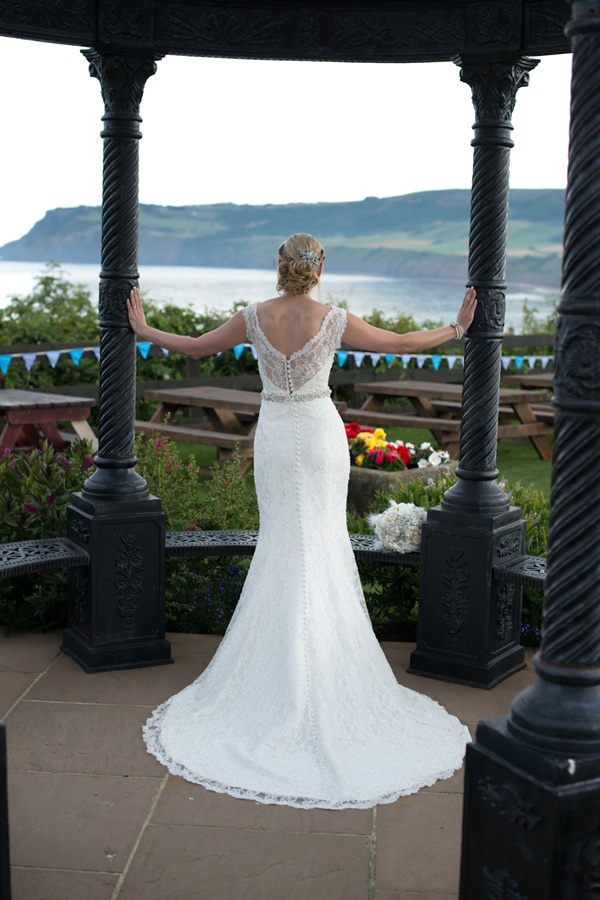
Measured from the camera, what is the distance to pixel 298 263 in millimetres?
4539

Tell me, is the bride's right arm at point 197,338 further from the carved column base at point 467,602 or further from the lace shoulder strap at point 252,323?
the carved column base at point 467,602

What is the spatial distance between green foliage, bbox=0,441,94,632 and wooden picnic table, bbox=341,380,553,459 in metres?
6.09

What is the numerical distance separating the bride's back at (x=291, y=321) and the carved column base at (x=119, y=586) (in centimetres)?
129

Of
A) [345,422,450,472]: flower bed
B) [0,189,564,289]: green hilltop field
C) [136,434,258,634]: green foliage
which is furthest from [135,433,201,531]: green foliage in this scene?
[0,189,564,289]: green hilltop field

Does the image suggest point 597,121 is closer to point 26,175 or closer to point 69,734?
point 69,734

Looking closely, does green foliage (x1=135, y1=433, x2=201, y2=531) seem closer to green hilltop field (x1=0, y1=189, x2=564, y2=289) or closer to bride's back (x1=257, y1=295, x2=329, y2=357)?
bride's back (x1=257, y1=295, x2=329, y2=357)

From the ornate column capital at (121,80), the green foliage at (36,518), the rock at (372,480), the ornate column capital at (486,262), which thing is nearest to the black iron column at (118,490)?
the ornate column capital at (121,80)

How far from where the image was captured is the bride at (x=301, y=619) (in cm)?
437

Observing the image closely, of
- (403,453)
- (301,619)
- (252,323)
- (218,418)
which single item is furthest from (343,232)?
(301,619)

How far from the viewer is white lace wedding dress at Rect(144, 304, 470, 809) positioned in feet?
14.2

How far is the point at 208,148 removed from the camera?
50.9 meters

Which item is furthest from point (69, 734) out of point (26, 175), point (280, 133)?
point (280, 133)

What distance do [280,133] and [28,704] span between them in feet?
157

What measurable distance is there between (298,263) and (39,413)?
19.0 ft
